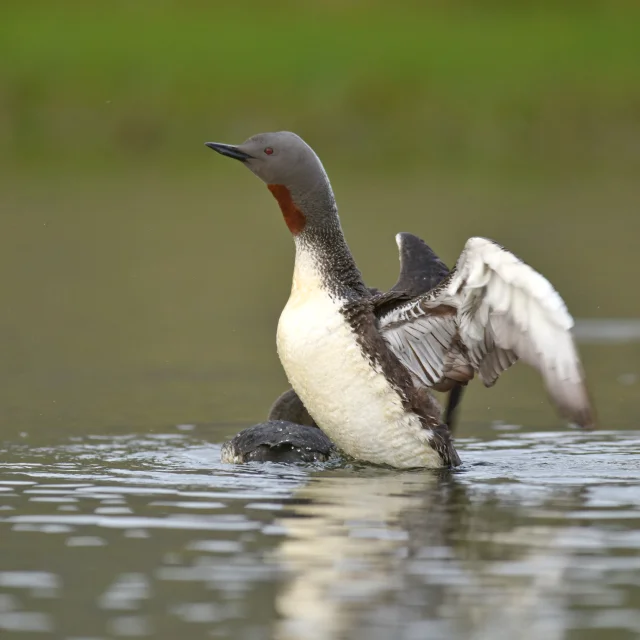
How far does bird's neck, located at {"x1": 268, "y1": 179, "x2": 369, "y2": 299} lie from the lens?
8.11 m

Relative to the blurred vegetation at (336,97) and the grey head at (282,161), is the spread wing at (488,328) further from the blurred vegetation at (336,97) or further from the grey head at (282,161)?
the blurred vegetation at (336,97)

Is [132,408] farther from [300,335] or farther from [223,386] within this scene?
[300,335]

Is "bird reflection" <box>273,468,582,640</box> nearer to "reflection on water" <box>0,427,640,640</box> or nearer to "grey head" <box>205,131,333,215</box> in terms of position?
"reflection on water" <box>0,427,640,640</box>

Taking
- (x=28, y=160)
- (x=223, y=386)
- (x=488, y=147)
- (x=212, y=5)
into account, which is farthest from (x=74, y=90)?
(x=223, y=386)

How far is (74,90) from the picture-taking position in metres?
35.4

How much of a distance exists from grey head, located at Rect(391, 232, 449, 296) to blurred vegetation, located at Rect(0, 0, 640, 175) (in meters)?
21.3

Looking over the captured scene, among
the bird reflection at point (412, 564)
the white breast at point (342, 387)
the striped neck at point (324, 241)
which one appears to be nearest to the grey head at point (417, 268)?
the striped neck at point (324, 241)

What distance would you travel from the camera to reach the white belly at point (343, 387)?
308 inches

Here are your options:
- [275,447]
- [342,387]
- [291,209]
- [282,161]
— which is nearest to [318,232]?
[291,209]

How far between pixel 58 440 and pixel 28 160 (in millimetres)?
22893

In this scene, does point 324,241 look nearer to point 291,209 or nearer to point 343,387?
point 291,209

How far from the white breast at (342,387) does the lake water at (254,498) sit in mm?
152

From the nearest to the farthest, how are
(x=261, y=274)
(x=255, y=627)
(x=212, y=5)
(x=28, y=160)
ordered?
1. (x=255, y=627)
2. (x=261, y=274)
3. (x=28, y=160)
4. (x=212, y=5)

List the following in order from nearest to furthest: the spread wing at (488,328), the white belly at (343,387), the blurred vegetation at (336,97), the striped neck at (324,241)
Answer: the spread wing at (488,328)
the white belly at (343,387)
the striped neck at (324,241)
the blurred vegetation at (336,97)
